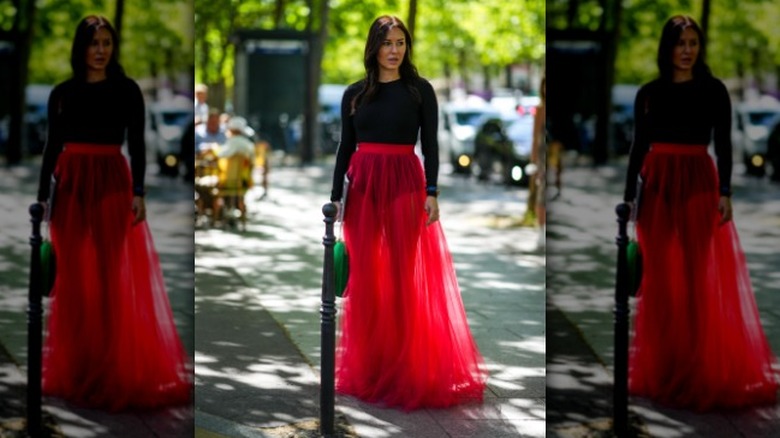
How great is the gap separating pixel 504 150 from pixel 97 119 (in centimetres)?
1850

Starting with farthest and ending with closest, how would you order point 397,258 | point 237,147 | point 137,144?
point 237,147 < point 397,258 < point 137,144

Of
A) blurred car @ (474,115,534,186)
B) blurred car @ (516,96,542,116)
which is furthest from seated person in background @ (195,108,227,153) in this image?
blurred car @ (474,115,534,186)

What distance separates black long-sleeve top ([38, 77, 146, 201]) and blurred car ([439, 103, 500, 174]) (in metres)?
19.6

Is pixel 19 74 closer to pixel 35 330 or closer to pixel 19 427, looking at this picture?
pixel 35 330

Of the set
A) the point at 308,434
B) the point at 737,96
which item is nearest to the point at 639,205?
the point at 737,96

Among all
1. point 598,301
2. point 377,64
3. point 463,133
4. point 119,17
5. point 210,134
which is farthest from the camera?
point 463,133

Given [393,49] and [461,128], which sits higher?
[393,49]

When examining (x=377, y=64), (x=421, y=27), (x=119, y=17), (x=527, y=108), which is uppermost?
(x=421, y=27)

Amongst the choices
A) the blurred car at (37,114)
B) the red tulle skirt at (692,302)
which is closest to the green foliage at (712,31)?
the red tulle skirt at (692,302)

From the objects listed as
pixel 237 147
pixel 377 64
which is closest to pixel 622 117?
pixel 377 64

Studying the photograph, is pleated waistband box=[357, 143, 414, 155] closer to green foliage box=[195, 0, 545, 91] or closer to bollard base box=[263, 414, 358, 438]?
bollard base box=[263, 414, 358, 438]

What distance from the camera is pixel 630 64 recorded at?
563 cm

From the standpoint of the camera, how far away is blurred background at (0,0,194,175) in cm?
530

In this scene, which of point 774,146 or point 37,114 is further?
point 774,146
